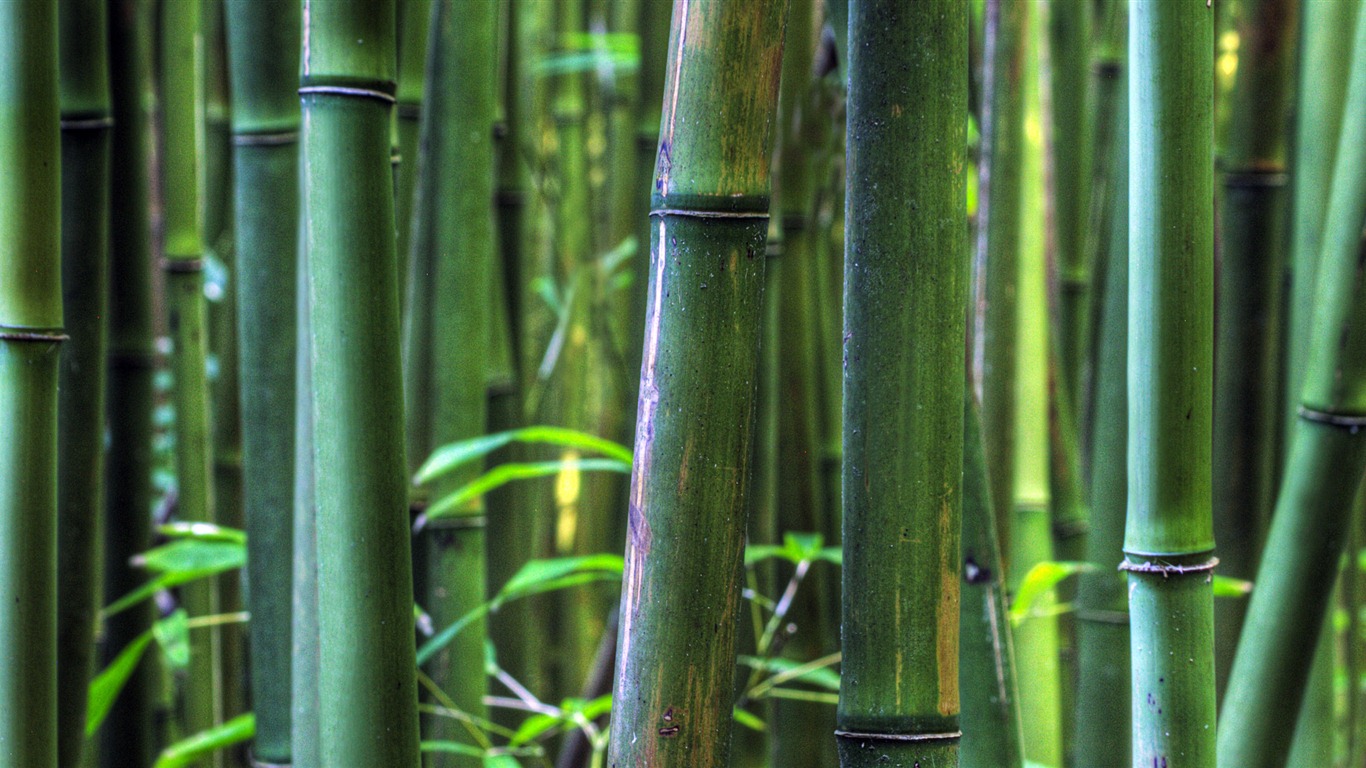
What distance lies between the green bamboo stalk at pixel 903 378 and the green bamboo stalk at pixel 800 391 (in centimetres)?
22

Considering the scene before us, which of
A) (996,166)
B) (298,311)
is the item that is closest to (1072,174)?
(996,166)

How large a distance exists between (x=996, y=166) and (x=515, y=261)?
0.44m

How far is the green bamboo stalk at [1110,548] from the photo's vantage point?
0.65m

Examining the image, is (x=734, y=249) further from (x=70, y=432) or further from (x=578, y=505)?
(x=578, y=505)

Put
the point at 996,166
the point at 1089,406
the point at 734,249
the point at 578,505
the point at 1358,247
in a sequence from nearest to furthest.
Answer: the point at 734,249 → the point at 1358,247 → the point at 996,166 → the point at 1089,406 → the point at 578,505

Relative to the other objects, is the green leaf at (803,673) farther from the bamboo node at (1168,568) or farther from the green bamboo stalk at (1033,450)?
the bamboo node at (1168,568)

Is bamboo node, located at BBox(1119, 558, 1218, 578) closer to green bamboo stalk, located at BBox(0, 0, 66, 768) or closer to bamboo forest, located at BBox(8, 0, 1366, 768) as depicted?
bamboo forest, located at BBox(8, 0, 1366, 768)

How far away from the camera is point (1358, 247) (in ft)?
1.67

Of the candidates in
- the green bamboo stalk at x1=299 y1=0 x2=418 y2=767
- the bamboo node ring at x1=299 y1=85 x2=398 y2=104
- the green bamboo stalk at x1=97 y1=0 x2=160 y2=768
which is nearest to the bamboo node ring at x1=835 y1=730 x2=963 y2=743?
the green bamboo stalk at x1=299 y1=0 x2=418 y2=767

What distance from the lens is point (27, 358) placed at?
1.56ft

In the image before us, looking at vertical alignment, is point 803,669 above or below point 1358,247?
below

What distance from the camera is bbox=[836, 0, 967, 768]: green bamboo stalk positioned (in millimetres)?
373

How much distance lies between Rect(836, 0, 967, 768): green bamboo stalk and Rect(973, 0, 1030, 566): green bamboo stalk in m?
0.36

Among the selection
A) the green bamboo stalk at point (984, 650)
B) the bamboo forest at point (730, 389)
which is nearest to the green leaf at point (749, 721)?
the bamboo forest at point (730, 389)
